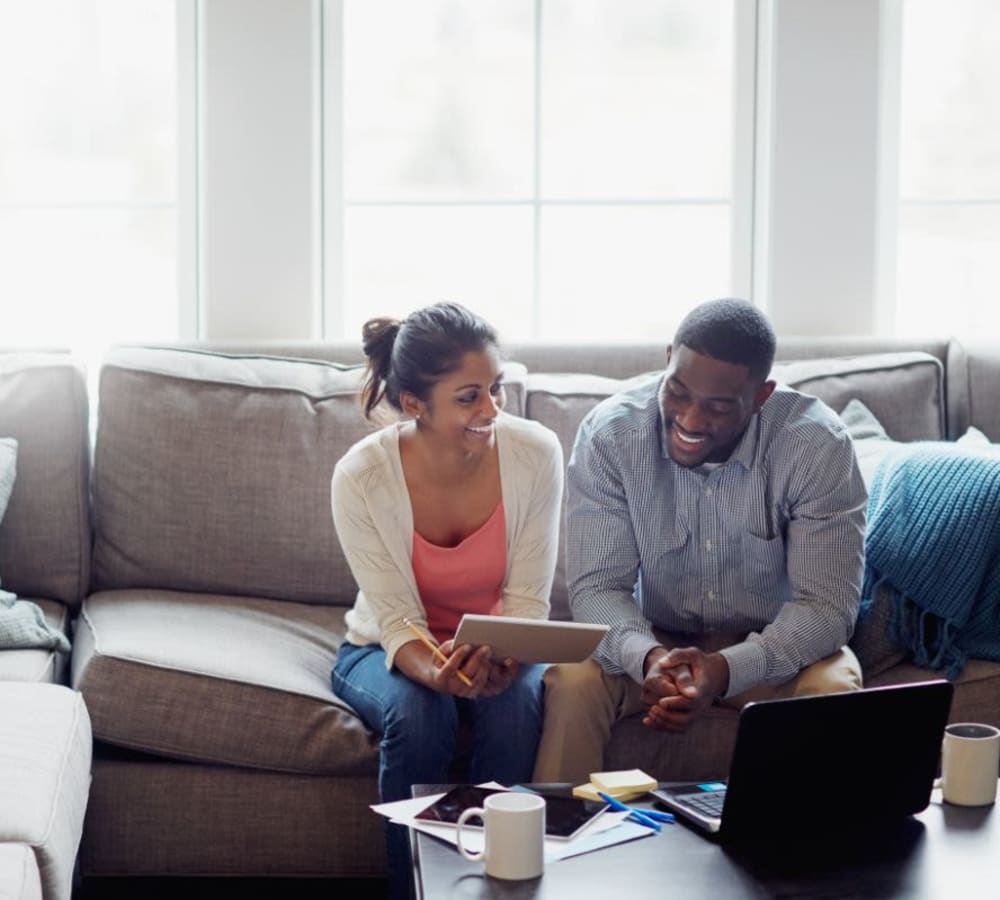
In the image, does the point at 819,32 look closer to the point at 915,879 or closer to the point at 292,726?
the point at 292,726

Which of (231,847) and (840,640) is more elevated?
(840,640)

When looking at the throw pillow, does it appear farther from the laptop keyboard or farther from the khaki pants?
the laptop keyboard

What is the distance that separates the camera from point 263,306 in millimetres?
3439

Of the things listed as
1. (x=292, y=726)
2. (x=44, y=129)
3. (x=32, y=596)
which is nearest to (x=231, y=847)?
(x=292, y=726)

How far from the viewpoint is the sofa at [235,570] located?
2408 millimetres

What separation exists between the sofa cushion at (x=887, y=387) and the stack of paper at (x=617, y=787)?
1288 millimetres

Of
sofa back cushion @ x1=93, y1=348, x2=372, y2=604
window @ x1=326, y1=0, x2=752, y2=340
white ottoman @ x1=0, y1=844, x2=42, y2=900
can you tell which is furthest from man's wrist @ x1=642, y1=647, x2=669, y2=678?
window @ x1=326, y1=0, x2=752, y2=340

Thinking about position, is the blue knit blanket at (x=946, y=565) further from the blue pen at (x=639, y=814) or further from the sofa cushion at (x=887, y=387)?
the blue pen at (x=639, y=814)

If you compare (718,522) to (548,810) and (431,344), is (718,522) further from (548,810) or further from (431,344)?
(548,810)

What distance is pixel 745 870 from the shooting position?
1690 millimetres

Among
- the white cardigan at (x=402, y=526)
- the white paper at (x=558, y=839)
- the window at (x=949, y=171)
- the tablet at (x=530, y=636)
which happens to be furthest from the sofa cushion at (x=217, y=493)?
the window at (x=949, y=171)

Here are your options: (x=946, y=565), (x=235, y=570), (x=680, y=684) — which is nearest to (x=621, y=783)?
(x=680, y=684)

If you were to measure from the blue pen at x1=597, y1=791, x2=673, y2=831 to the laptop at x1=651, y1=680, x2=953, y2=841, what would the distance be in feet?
0.12

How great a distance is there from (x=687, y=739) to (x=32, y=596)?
1.29 meters
